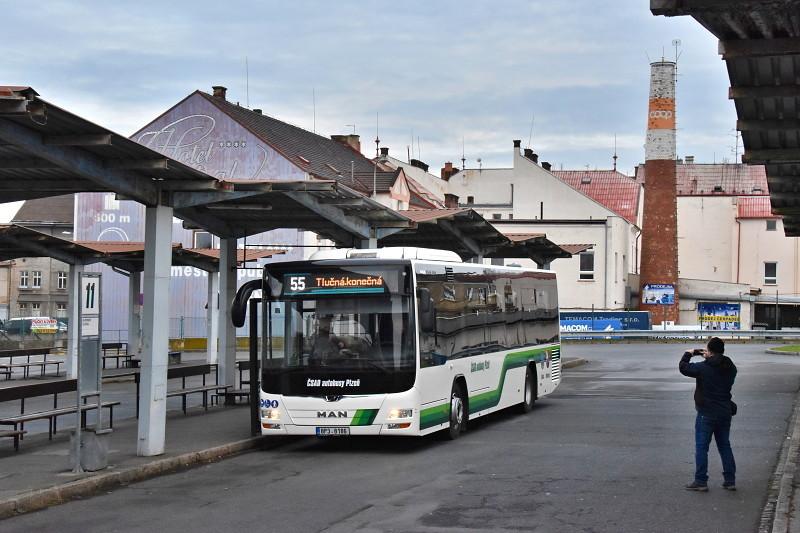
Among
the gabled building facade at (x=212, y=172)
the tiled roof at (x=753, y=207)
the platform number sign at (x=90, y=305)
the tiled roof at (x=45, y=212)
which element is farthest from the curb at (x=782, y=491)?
the tiled roof at (x=753, y=207)

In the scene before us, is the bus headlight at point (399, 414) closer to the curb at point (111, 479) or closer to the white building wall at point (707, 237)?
the curb at point (111, 479)

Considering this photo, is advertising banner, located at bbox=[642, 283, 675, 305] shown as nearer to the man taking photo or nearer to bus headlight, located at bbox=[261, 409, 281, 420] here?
bus headlight, located at bbox=[261, 409, 281, 420]

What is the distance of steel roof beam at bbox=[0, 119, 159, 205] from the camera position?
12.7 m

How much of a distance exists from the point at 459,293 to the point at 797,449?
572cm

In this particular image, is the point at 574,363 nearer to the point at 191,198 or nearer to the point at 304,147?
the point at 191,198

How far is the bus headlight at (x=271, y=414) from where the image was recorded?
1692 cm

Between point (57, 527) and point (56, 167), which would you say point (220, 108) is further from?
point (57, 527)

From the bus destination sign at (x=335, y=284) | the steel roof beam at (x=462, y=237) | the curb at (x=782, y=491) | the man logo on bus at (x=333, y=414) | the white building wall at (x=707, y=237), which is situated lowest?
the curb at (x=782, y=491)

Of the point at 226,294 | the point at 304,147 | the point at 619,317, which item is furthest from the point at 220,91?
the point at 226,294

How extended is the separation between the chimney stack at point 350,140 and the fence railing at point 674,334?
20342 millimetres

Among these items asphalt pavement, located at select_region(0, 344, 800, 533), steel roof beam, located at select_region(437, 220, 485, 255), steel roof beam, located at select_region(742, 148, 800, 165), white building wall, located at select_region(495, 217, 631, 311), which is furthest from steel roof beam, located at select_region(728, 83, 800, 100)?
white building wall, located at select_region(495, 217, 631, 311)

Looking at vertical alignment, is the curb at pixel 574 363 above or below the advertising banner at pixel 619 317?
below

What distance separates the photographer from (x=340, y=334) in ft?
56.0

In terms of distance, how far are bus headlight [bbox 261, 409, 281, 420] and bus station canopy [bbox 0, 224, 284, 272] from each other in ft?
32.8
